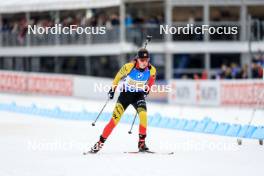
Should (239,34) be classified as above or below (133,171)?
above

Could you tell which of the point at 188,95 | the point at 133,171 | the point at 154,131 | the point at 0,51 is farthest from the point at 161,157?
the point at 0,51

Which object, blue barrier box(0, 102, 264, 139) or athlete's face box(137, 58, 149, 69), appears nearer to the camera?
athlete's face box(137, 58, 149, 69)

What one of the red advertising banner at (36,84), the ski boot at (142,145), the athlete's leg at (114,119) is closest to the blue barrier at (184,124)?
the ski boot at (142,145)

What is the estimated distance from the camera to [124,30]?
120 feet

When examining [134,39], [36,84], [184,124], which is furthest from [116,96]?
[184,124]

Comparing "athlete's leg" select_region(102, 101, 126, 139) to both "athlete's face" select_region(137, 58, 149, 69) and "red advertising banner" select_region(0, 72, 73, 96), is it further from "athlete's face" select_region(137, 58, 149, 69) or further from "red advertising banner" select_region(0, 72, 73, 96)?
"red advertising banner" select_region(0, 72, 73, 96)

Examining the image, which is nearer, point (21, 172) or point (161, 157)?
point (21, 172)

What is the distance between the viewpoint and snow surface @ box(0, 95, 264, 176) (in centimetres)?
1095

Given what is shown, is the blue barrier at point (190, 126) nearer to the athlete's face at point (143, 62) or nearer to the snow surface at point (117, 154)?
the snow surface at point (117, 154)

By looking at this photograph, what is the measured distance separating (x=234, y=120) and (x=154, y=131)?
14.1ft

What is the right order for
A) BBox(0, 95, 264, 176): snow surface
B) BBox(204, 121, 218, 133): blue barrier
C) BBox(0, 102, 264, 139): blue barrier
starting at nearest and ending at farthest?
1. BBox(0, 95, 264, 176): snow surface
2. BBox(0, 102, 264, 139): blue barrier
3. BBox(204, 121, 218, 133): blue barrier

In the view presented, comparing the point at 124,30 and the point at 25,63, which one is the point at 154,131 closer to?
the point at 124,30

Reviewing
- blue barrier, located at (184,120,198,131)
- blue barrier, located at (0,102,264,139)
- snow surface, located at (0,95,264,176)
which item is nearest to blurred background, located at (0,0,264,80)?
blue barrier, located at (0,102,264,139)

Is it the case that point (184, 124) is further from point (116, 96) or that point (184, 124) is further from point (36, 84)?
point (36, 84)
